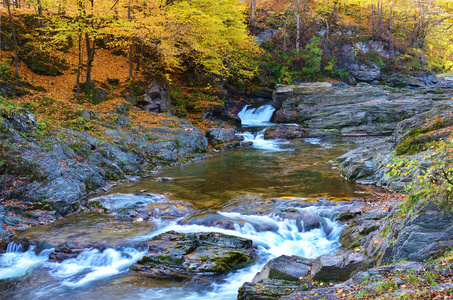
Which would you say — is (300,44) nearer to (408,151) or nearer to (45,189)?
(408,151)

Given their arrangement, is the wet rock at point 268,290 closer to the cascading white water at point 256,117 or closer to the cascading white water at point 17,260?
the cascading white water at point 17,260

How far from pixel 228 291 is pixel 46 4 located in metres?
16.8

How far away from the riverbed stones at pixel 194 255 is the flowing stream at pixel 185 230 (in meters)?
0.18

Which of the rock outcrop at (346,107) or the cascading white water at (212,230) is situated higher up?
the rock outcrop at (346,107)

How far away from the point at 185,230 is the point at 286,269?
3183mm

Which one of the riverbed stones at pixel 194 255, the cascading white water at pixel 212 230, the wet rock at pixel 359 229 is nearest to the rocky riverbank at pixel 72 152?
the cascading white water at pixel 212 230

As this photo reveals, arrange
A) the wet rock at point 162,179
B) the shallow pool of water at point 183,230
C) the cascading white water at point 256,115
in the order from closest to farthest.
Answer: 1. the shallow pool of water at point 183,230
2. the wet rock at point 162,179
3. the cascading white water at point 256,115

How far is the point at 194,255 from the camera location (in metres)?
6.72

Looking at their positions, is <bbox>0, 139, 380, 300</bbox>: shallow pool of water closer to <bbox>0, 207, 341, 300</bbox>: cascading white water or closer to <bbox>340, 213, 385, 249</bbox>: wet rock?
<bbox>0, 207, 341, 300</bbox>: cascading white water

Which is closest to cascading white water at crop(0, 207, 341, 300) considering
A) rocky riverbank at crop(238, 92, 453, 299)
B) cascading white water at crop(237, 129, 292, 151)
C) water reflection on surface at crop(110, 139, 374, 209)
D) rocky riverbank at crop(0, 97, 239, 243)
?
rocky riverbank at crop(238, 92, 453, 299)

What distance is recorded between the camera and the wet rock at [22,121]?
1046 centimetres

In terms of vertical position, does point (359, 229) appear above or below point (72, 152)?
below

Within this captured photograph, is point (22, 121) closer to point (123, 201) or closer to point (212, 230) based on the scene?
point (123, 201)

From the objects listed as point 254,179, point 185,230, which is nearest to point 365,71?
point 254,179
